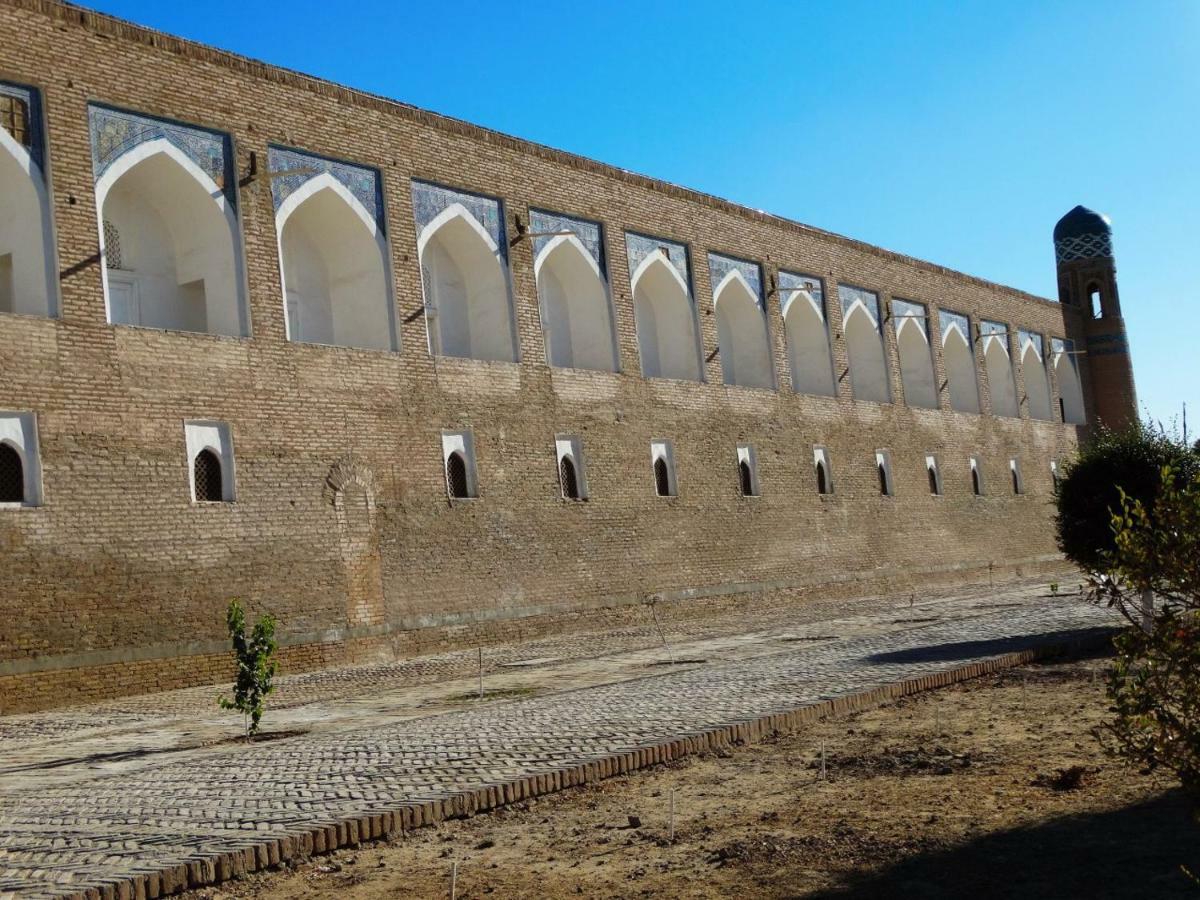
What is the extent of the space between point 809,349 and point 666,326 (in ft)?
11.6

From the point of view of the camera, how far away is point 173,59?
11.9 metres

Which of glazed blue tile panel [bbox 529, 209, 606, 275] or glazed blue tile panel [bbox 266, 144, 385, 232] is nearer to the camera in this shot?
glazed blue tile panel [bbox 266, 144, 385, 232]

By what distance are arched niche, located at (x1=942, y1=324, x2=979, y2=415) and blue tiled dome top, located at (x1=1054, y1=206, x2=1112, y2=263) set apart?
719 centimetres

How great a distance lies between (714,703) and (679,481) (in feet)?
30.7

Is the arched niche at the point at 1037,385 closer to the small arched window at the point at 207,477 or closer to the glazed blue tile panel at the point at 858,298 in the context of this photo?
the glazed blue tile panel at the point at 858,298

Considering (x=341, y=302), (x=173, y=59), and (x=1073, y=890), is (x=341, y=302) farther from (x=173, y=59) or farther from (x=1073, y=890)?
(x=1073, y=890)

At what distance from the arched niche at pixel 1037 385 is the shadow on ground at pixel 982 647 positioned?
57.9 ft

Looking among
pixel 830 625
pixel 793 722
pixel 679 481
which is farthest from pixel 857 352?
pixel 793 722

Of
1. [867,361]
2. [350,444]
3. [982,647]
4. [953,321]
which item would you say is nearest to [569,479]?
[350,444]

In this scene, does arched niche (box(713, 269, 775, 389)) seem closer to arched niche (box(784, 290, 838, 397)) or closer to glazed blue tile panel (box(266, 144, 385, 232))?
arched niche (box(784, 290, 838, 397))

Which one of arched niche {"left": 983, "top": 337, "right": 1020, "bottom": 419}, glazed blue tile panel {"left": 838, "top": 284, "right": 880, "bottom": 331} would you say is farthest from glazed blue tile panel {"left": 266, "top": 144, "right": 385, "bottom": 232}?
arched niche {"left": 983, "top": 337, "right": 1020, "bottom": 419}

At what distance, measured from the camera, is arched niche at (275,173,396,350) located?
1352 cm

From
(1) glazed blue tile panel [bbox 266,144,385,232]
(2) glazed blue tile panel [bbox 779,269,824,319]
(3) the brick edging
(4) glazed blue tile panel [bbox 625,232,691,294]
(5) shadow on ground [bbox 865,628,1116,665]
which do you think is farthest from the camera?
(2) glazed blue tile panel [bbox 779,269,824,319]

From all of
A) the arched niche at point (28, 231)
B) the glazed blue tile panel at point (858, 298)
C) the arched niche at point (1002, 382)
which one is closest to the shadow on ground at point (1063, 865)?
the arched niche at point (28, 231)
